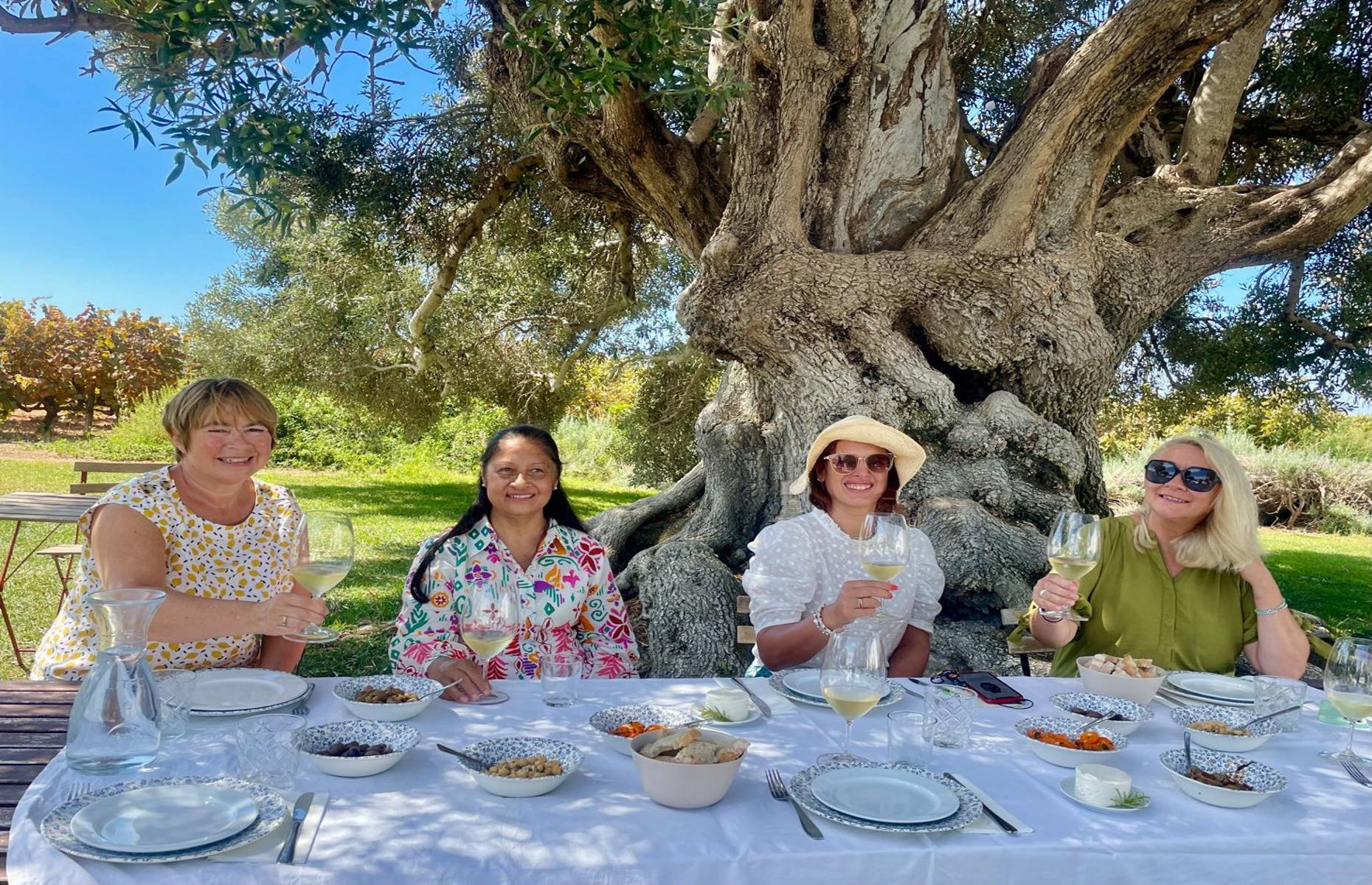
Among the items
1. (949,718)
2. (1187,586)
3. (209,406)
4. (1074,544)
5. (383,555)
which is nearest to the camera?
(949,718)

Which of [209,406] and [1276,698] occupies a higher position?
[209,406]

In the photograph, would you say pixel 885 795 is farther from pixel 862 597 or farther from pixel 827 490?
pixel 827 490

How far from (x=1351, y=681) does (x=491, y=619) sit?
7.39ft

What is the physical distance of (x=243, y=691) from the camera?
2.67 meters

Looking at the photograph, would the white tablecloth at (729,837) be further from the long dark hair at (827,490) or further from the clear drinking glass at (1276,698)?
the long dark hair at (827,490)

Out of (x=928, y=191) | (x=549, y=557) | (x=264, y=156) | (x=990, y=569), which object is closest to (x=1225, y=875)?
(x=549, y=557)

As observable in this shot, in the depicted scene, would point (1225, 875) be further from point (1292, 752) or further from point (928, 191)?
point (928, 191)


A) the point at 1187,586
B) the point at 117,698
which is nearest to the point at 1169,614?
the point at 1187,586

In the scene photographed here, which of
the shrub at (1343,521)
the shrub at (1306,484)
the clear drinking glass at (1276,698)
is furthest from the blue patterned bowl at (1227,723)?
the shrub at (1343,521)

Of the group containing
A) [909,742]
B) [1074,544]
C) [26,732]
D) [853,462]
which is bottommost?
[26,732]

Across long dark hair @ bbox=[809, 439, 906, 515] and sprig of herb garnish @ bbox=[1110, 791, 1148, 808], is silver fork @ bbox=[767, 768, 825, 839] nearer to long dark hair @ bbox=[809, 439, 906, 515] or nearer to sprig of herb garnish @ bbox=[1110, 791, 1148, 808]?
sprig of herb garnish @ bbox=[1110, 791, 1148, 808]

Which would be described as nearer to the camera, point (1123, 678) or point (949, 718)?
point (949, 718)

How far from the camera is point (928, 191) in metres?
6.81

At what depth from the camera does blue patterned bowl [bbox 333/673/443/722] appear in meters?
2.54
